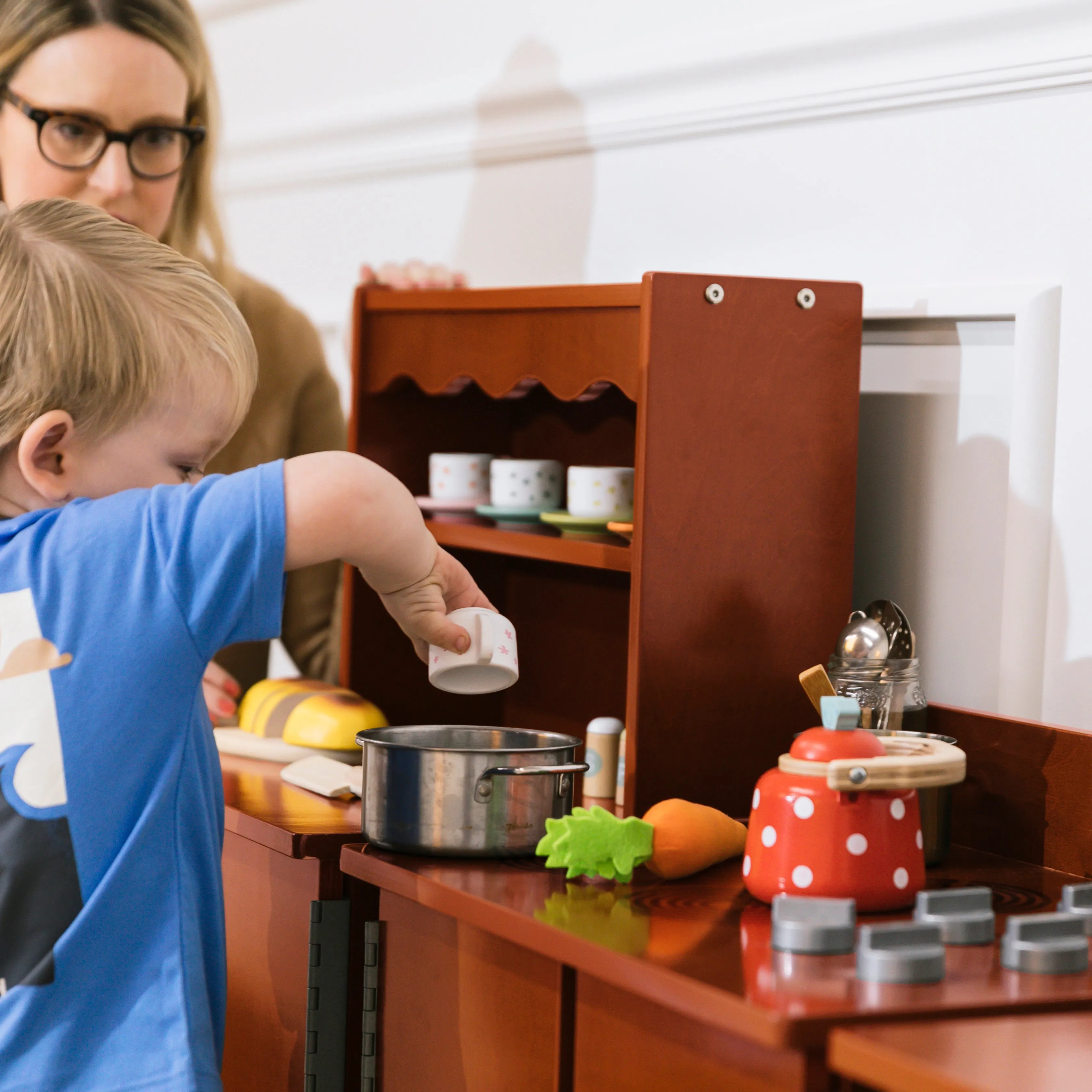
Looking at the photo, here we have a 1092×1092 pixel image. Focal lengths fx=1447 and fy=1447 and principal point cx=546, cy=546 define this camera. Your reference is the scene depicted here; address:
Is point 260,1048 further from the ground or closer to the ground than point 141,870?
closer to the ground

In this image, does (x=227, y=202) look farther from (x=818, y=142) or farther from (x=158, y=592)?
(x=158, y=592)

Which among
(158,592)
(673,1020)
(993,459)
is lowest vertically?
(673,1020)

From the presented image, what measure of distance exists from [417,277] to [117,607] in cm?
86

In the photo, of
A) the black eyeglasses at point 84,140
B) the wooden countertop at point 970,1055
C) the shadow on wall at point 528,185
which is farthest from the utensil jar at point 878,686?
the black eyeglasses at point 84,140

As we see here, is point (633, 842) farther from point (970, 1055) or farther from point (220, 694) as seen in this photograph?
point (220, 694)

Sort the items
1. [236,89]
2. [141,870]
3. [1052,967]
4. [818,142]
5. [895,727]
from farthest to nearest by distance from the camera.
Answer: [236,89] → [818,142] → [895,727] → [141,870] → [1052,967]

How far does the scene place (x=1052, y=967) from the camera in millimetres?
805

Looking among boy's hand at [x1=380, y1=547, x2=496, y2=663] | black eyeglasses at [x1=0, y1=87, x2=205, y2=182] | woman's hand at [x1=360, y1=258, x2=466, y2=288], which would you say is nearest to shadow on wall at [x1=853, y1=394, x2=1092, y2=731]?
boy's hand at [x1=380, y1=547, x2=496, y2=663]

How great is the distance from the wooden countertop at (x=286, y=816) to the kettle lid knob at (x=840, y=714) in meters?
0.38

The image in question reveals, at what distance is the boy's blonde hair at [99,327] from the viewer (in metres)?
0.92

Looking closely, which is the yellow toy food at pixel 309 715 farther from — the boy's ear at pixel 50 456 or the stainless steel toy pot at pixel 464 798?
the boy's ear at pixel 50 456

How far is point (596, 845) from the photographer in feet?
3.20

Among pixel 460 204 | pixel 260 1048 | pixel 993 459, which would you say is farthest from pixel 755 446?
pixel 460 204

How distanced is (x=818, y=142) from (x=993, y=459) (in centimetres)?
36
